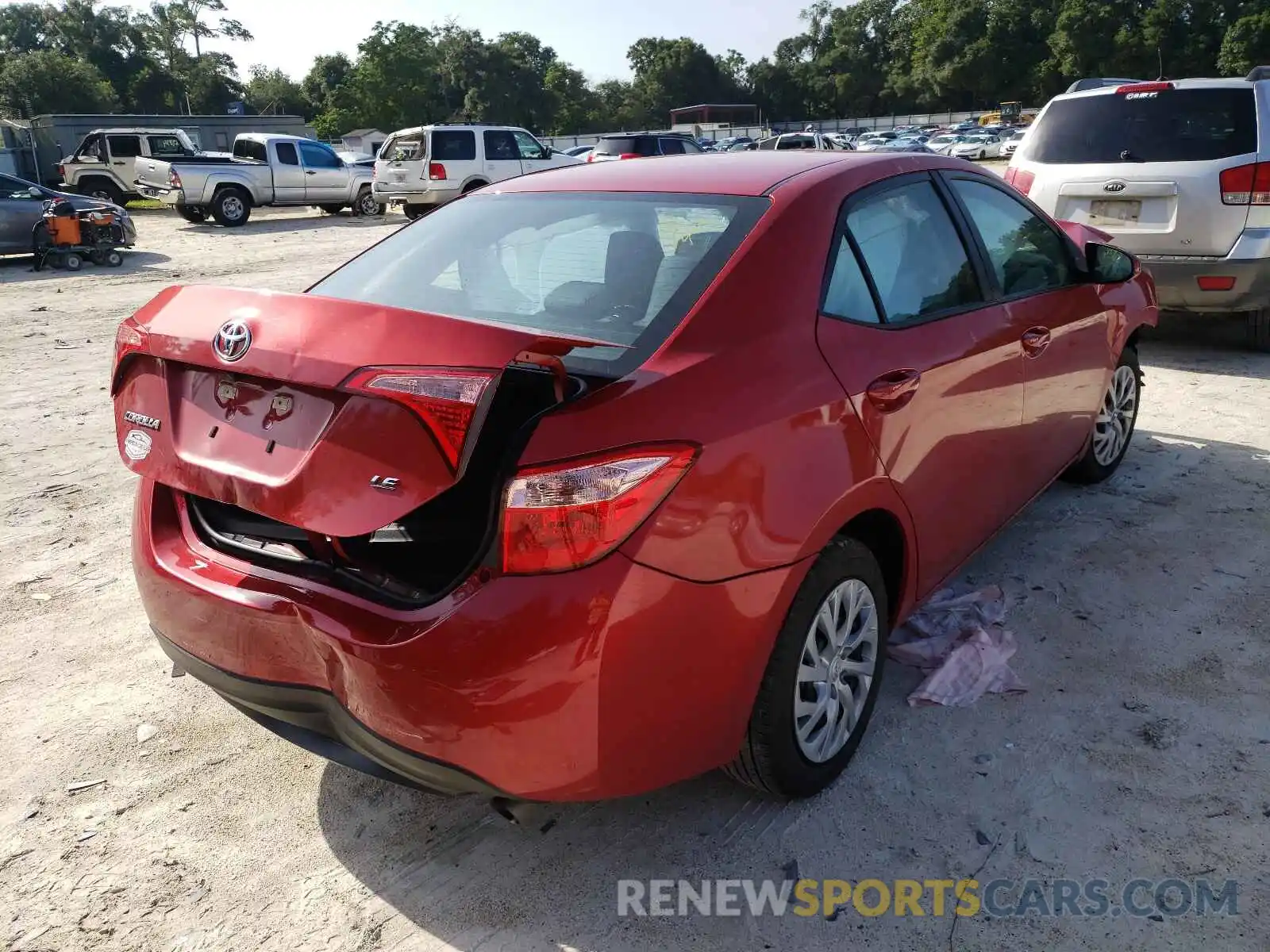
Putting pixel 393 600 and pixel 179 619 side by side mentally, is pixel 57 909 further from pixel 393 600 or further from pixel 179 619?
pixel 393 600

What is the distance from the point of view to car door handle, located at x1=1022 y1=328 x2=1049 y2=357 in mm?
3521

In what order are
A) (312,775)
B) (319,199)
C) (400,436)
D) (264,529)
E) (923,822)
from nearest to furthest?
(400,436) → (264,529) → (923,822) → (312,775) → (319,199)

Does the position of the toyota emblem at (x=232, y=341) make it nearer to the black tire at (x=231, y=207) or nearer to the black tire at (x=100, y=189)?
the black tire at (x=231, y=207)

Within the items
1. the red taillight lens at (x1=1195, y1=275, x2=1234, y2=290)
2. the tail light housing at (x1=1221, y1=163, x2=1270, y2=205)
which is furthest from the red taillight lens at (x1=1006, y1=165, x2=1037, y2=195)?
the red taillight lens at (x1=1195, y1=275, x2=1234, y2=290)

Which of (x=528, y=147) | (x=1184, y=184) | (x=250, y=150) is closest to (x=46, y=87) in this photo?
(x=250, y=150)

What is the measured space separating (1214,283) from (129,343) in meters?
6.85

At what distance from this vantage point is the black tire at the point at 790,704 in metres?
2.41

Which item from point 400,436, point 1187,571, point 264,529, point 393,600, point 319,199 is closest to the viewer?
point 400,436

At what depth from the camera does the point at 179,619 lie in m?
2.45

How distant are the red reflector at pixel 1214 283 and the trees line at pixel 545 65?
6037 centimetres

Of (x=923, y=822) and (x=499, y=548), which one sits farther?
(x=923, y=822)

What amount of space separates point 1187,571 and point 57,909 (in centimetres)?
407

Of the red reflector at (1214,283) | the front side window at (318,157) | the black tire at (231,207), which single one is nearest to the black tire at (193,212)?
the black tire at (231,207)

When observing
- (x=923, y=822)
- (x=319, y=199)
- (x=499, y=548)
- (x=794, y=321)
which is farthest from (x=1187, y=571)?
(x=319, y=199)
